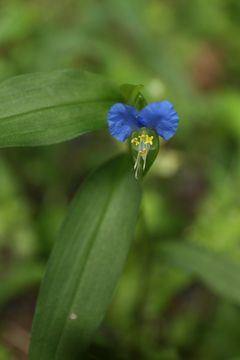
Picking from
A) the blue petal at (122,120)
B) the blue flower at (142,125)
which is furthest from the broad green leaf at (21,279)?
the blue petal at (122,120)

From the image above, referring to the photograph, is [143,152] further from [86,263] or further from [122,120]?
[86,263]

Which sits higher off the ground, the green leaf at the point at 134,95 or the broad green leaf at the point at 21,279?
the green leaf at the point at 134,95

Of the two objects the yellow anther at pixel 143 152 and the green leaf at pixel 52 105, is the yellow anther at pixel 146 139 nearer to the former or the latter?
the yellow anther at pixel 143 152

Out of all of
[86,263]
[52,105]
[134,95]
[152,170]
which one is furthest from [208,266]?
[152,170]

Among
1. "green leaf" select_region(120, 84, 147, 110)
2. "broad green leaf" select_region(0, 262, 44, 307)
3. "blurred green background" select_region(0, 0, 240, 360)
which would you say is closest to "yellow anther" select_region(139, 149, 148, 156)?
"green leaf" select_region(120, 84, 147, 110)

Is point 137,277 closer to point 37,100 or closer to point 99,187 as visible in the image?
point 99,187

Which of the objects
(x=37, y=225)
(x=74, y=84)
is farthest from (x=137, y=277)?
(x=74, y=84)
